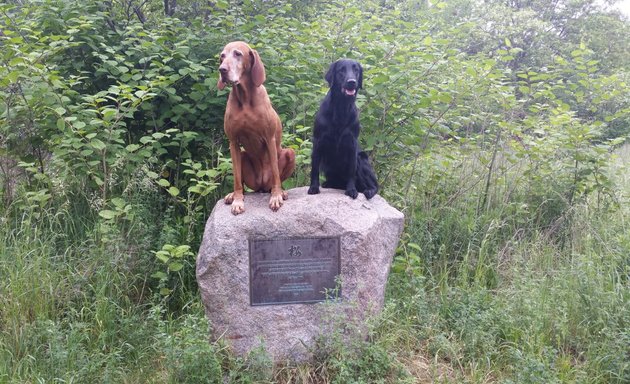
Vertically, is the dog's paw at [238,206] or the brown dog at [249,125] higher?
the brown dog at [249,125]

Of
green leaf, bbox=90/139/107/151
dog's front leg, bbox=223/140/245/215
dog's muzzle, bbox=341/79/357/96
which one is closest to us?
dog's muzzle, bbox=341/79/357/96

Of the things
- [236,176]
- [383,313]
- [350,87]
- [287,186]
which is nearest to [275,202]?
[236,176]

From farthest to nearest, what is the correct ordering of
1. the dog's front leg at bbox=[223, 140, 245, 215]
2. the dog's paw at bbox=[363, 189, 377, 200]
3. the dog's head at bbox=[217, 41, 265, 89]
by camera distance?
the dog's paw at bbox=[363, 189, 377, 200]
the dog's front leg at bbox=[223, 140, 245, 215]
the dog's head at bbox=[217, 41, 265, 89]

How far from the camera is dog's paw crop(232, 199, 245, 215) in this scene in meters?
3.44

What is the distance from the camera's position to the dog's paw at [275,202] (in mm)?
3467

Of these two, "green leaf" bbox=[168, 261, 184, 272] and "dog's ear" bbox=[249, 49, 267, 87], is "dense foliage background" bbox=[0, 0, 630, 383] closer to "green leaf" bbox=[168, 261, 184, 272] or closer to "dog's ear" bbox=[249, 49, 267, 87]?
"green leaf" bbox=[168, 261, 184, 272]

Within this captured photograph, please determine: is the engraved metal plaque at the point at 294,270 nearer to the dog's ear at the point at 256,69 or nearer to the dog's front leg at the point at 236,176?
the dog's front leg at the point at 236,176

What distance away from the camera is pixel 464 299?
4.07m

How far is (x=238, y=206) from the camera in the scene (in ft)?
11.4

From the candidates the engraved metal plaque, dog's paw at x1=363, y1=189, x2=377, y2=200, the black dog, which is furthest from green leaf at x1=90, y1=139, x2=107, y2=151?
dog's paw at x1=363, y1=189, x2=377, y2=200

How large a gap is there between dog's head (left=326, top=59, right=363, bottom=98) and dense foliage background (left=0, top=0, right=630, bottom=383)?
1.17 m

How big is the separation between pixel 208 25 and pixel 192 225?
2.56m

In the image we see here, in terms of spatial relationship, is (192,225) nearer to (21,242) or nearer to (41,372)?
(21,242)

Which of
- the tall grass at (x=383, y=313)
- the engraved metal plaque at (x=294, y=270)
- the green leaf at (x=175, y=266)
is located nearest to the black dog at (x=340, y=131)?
the engraved metal plaque at (x=294, y=270)
